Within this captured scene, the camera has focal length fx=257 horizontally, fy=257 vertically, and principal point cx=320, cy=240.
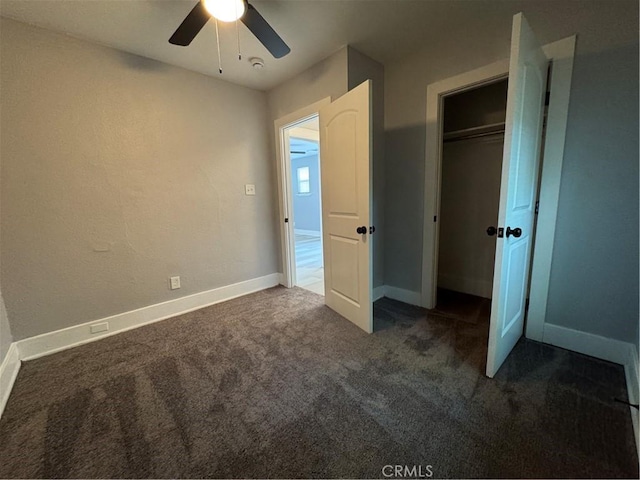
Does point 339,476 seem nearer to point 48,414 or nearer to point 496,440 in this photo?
point 496,440

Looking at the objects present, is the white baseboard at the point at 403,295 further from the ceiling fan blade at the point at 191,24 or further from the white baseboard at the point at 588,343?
the ceiling fan blade at the point at 191,24

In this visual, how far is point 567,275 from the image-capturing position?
1831mm

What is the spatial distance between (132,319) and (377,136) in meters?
2.99

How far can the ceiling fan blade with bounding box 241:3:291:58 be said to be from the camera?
1.45 meters

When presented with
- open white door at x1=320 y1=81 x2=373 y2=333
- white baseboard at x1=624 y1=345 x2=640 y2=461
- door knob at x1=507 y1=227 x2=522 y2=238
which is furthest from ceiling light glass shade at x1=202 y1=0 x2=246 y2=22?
white baseboard at x1=624 y1=345 x2=640 y2=461

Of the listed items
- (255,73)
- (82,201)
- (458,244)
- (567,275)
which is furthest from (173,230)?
(567,275)

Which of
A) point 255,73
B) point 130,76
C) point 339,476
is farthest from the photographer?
point 255,73

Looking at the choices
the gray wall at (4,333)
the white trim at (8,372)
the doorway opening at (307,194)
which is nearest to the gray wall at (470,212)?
the doorway opening at (307,194)

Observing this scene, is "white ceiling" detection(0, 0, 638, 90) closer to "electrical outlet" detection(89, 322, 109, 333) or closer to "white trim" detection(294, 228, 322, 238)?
"electrical outlet" detection(89, 322, 109, 333)

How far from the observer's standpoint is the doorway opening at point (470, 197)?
2660mm

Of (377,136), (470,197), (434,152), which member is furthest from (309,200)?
(434,152)

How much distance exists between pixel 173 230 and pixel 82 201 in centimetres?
72

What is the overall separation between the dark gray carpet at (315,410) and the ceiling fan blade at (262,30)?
2151 millimetres

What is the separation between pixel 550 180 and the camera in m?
1.81
